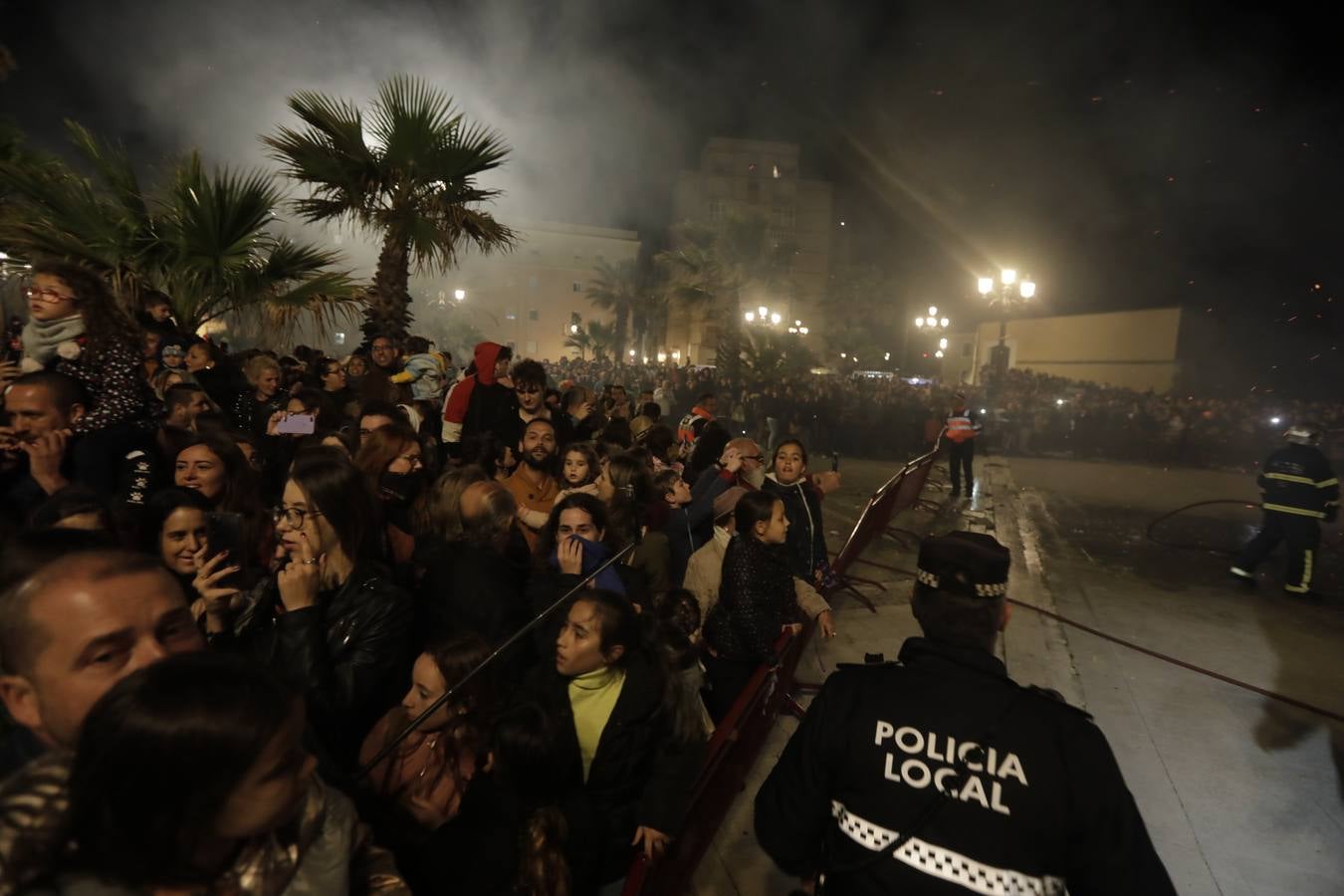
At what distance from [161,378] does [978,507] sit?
1188 cm

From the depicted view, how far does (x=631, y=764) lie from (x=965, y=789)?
1296mm

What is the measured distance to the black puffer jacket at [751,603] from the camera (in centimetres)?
371

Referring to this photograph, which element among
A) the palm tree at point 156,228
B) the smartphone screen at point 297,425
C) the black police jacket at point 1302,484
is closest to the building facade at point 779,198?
the black police jacket at point 1302,484

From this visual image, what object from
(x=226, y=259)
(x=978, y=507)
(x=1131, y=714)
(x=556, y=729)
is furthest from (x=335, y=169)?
(x=978, y=507)

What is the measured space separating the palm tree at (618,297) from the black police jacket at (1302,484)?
A: 5501 centimetres

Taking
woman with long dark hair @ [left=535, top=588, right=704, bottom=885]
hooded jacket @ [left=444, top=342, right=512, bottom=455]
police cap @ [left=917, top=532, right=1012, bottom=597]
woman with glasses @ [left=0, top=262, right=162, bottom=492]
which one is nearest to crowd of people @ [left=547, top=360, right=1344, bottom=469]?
hooded jacket @ [left=444, top=342, right=512, bottom=455]

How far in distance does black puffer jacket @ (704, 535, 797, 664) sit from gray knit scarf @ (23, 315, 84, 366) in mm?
3724

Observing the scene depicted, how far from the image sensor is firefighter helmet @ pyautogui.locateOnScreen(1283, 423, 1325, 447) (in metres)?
7.20

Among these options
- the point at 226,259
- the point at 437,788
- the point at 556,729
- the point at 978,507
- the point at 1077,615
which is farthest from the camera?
the point at 978,507

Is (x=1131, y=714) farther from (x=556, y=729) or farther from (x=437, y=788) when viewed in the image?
(x=437, y=788)

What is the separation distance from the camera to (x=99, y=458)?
3.21 metres

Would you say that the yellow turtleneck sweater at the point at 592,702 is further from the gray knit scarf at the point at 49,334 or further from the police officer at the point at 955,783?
the gray knit scarf at the point at 49,334

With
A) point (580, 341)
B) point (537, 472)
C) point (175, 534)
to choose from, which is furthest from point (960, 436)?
point (580, 341)

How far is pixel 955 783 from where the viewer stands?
1.62 metres
